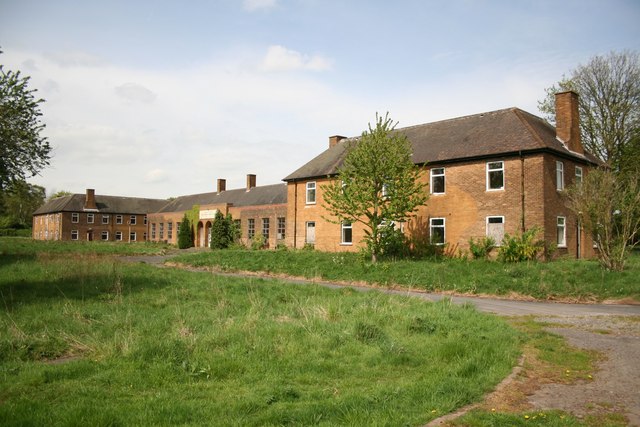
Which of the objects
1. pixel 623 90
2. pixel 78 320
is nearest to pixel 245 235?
pixel 623 90

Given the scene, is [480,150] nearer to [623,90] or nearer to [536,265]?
[536,265]

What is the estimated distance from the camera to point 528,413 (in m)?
5.46

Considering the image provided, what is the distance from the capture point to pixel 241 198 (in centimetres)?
5475

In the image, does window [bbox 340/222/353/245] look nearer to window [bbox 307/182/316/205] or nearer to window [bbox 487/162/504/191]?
window [bbox 307/182/316/205]

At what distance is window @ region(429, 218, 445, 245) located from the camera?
28.0 meters

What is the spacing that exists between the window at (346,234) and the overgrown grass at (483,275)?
4573 millimetres

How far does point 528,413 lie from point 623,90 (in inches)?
1629

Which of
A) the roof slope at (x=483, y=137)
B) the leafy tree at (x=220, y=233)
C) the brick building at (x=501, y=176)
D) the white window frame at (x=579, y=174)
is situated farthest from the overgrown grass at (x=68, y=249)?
the white window frame at (x=579, y=174)

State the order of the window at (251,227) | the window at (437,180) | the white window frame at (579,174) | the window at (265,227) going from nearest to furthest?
the white window frame at (579,174) → the window at (437,180) → the window at (265,227) → the window at (251,227)

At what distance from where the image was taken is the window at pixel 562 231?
1021 inches

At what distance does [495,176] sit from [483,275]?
774 cm

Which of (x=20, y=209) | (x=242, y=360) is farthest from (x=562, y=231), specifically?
(x=20, y=209)

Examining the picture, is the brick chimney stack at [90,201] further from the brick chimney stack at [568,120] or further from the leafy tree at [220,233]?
the brick chimney stack at [568,120]

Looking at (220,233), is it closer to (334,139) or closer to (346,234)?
(334,139)
